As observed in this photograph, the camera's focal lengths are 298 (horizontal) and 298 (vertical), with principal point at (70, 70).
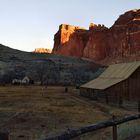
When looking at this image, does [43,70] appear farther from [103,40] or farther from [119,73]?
[103,40]

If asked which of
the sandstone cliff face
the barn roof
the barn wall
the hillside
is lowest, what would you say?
the barn wall

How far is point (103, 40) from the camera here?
165375 mm

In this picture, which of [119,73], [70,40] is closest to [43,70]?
[119,73]

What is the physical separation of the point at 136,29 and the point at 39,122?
134 meters

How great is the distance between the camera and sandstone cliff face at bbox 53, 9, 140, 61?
476ft

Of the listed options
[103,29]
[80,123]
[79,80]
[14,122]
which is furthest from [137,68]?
[103,29]

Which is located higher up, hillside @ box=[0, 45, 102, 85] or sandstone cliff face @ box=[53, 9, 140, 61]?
sandstone cliff face @ box=[53, 9, 140, 61]

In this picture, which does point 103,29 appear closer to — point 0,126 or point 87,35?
point 87,35

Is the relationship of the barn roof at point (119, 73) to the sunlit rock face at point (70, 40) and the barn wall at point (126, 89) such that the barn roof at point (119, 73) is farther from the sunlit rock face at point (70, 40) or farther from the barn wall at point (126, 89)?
the sunlit rock face at point (70, 40)

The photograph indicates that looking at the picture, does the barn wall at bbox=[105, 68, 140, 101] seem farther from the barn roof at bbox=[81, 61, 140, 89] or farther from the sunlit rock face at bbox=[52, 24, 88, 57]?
the sunlit rock face at bbox=[52, 24, 88, 57]

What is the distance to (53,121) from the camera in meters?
20.0

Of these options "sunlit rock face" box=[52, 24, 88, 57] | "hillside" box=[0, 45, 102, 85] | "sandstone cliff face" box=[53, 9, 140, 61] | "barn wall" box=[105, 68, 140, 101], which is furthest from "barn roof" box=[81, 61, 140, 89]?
"sunlit rock face" box=[52, 24, 88, 57]

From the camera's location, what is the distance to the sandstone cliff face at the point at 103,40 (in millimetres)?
145125

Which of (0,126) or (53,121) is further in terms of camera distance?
(53,121)
